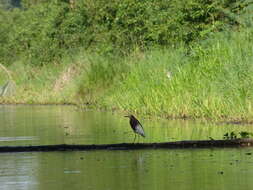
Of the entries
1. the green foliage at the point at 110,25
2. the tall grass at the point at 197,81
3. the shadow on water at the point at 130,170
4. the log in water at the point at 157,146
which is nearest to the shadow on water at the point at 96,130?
the tall grass at the point at 197,81

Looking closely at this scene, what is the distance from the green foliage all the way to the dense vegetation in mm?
45

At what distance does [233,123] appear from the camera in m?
19.1

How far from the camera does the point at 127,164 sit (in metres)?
12.7

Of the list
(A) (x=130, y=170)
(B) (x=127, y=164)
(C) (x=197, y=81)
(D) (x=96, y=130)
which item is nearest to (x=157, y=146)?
(B) (x=127, y=164)

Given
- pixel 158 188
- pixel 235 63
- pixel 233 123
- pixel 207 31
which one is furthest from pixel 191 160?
pixel 207 31

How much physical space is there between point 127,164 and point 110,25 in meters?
27.4

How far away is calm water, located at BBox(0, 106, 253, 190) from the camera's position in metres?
10.8

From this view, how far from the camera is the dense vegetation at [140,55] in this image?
20.8 meters

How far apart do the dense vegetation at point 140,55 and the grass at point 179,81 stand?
25 mm

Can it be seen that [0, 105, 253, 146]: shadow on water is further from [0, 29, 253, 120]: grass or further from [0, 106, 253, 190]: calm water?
[0, 29, 253, 120]: grass

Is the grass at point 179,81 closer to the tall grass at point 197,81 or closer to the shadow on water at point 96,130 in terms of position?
the tall grass at point 197,81

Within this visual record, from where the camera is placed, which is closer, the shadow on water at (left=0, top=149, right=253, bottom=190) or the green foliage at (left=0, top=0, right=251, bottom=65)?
the shadow on water at (left=0, top=149, right=253, bottom=190)

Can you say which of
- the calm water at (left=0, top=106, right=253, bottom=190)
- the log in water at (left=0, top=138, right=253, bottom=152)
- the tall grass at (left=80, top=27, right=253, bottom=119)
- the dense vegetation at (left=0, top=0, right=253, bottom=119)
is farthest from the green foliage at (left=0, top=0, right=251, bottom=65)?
the log in water at (left=0, top=138, right=253, bottom=152)

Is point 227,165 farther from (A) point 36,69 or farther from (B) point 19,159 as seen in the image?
(A) point 36,69
